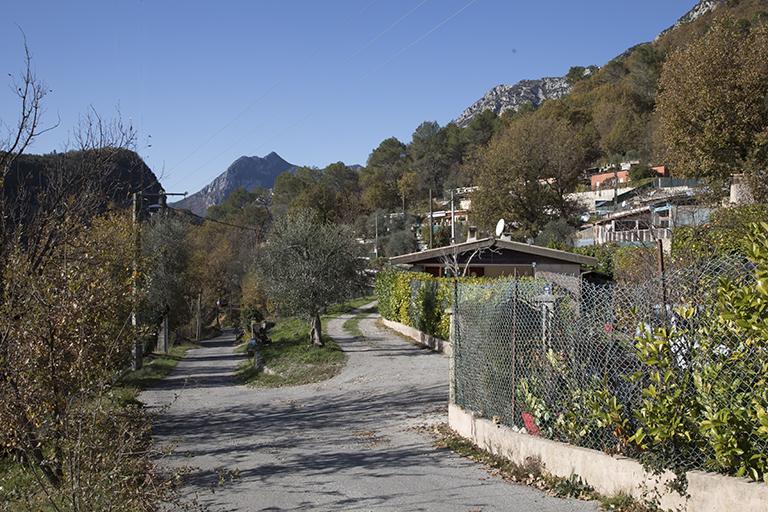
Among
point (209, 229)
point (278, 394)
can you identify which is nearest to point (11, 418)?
point (278, 394)

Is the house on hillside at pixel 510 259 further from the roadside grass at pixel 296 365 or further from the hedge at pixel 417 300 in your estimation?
the roadside grass at pixel 296 365

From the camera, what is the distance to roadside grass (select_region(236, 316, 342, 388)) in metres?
21.3

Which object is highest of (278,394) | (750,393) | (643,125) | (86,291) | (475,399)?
(643,125)

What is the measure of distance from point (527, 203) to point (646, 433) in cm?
4900

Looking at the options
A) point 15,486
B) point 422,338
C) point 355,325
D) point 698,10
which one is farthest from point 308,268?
point 698,10

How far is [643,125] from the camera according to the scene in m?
81.1

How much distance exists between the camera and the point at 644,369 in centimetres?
645

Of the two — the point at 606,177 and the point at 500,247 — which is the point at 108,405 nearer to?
the point at 500,247

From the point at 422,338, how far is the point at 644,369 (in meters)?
19.4

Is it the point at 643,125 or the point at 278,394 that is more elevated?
the point at 643,125

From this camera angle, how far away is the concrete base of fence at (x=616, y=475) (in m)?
5.26

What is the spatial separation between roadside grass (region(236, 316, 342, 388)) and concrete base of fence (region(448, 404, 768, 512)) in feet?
40.7

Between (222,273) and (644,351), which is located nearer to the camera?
(644,351)

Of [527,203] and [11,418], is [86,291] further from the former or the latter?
[527,203]
